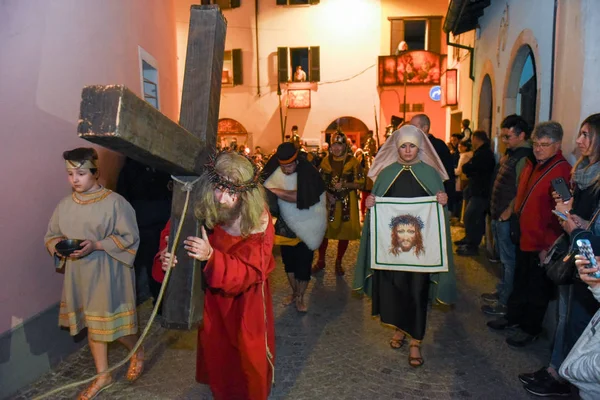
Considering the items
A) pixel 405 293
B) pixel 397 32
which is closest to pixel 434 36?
pixel 397 32

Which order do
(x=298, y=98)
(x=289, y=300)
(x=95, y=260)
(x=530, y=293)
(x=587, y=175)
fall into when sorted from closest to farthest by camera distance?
(x=587, y=175) → (x=95, y=260) → (x=530, y=293) → (x=289, y=300) → (x=298, y=98)

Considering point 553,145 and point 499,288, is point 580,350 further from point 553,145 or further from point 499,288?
point 499,288

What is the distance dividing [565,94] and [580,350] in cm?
315

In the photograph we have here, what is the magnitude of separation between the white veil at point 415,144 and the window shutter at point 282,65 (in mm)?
17859

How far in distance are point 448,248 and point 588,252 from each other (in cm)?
183

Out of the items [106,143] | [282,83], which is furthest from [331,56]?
[106,143]

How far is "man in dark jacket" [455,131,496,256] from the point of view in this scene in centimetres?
703

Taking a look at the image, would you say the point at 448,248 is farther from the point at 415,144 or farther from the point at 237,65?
the point at 237,65

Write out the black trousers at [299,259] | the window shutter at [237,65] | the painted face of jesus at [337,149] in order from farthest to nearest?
the window shutter at [237,65] < the painted face of jesus at [337,149] < the black trousers at [299,259]

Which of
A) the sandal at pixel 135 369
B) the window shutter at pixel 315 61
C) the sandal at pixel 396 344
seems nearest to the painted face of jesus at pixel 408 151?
the sandal at pixel 396 344

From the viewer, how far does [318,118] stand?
2183 centimetres

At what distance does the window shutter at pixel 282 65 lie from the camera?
21.3m

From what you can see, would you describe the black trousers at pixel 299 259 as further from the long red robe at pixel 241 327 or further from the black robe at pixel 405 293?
the long red robe at pixel 241 327

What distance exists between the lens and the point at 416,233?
4070 mm
